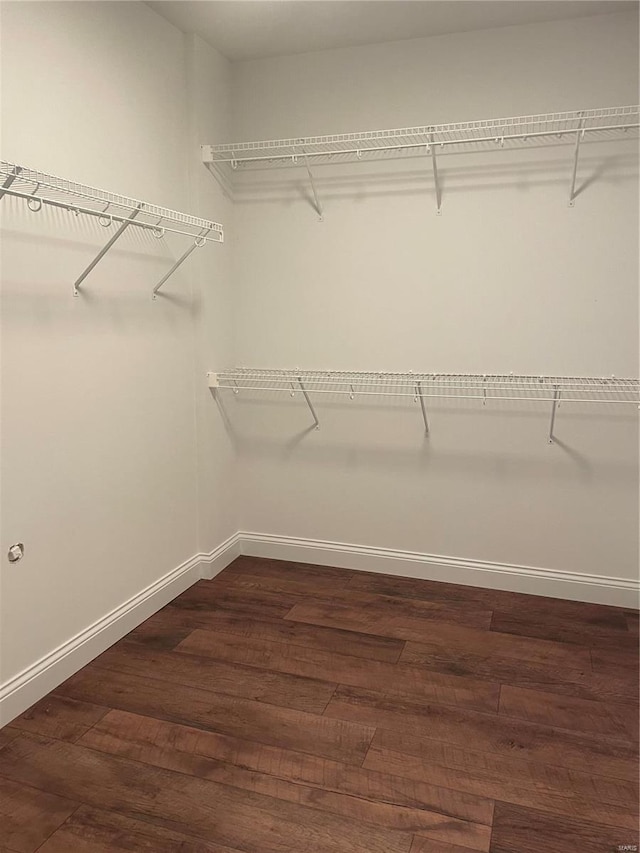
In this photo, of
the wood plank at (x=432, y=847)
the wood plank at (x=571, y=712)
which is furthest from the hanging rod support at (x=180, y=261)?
the wood plank at (x=432, y=847)

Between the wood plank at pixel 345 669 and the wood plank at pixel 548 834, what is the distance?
48 cm

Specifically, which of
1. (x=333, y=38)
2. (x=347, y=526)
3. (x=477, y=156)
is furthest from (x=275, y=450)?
(x=333, y=38)

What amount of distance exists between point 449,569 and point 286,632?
2.88ft

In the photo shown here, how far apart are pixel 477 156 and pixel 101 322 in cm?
169

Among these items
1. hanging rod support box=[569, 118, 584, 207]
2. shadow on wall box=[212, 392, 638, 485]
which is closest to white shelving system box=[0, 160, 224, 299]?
shadow on wall box=[212, 392, 638, 485]

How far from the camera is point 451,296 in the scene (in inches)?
120

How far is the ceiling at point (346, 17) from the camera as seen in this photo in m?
2.63

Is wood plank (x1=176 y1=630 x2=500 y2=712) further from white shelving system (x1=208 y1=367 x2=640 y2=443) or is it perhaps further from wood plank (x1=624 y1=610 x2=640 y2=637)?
white shelving system (x1=208 y1=367 x2=640 y2=443)

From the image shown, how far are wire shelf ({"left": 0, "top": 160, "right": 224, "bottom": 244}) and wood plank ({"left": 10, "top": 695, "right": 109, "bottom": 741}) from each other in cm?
153

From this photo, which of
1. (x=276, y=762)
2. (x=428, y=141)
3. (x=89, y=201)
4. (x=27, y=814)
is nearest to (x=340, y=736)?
(x=276, y=762)

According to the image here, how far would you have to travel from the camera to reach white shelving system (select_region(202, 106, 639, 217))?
2.71 metres

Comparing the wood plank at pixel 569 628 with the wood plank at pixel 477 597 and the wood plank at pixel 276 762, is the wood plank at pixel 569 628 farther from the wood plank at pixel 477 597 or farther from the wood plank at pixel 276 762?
the wood plank at pixel 276 762

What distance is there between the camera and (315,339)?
3.28 meters

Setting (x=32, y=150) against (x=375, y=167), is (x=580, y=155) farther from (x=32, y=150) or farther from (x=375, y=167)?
(x=32, y=150)
